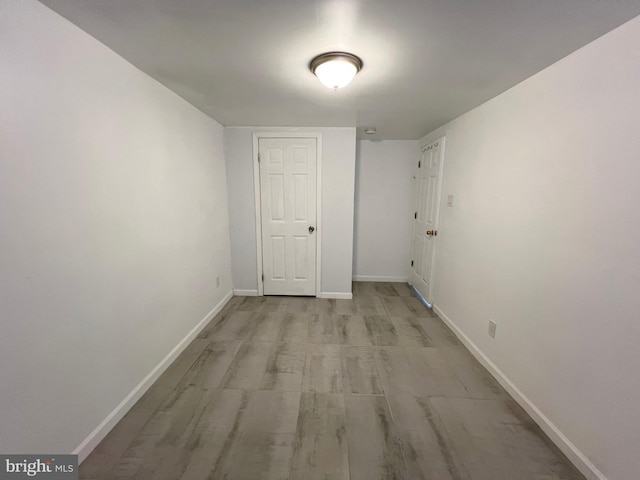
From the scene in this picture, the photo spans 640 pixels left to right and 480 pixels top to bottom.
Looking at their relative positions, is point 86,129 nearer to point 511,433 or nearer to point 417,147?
point 511,433

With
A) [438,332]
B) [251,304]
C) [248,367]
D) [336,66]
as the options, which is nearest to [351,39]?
[336,66]

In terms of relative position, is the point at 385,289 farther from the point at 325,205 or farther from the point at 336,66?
the point at 336,66

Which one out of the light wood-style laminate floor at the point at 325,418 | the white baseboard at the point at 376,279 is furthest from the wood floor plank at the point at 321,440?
the white baseboard at the point at 376,279

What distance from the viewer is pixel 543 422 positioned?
60.4 inches

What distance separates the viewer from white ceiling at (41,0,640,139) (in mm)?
1069

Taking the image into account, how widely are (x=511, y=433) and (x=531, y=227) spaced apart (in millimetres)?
1261

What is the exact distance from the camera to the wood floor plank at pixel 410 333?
8.08 feet

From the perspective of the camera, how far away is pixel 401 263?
163 inches

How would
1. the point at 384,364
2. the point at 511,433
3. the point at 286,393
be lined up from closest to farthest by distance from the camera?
1. the point at 511,433
2. the point at 286,393
3. the point at 384,364

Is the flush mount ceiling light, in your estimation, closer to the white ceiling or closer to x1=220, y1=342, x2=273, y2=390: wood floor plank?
the white ceiling

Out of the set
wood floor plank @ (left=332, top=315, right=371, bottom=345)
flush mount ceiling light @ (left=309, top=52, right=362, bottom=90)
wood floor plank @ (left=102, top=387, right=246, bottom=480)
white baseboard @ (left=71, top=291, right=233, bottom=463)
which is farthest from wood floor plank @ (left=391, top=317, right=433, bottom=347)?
flush mount ceiling light @ (left=309, top=52, right=362, bottom=90)

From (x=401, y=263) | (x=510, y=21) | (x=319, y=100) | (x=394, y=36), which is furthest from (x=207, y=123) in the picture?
(x=401, y=263)

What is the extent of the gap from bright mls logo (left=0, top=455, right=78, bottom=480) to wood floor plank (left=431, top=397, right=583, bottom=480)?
77.6 inches

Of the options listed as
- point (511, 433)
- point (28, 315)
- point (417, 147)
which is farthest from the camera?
point (417, 147)
